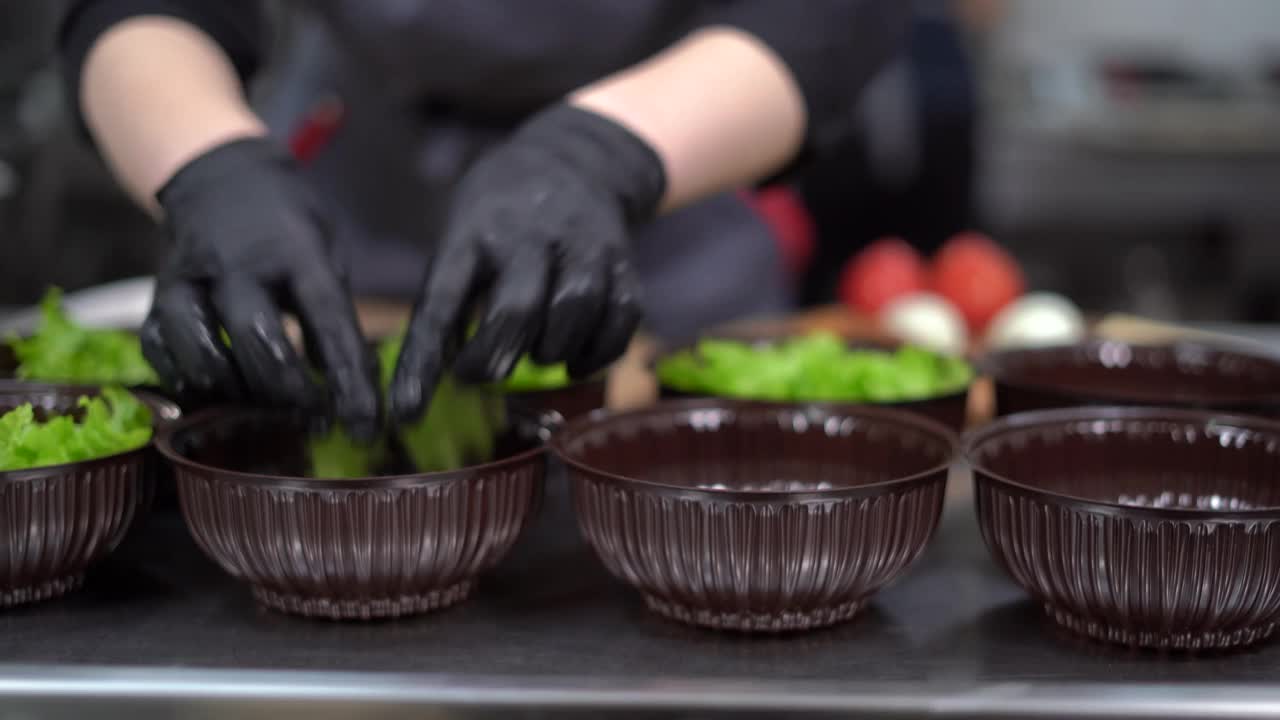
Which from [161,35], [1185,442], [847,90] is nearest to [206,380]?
[161,35]

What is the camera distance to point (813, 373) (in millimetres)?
1168

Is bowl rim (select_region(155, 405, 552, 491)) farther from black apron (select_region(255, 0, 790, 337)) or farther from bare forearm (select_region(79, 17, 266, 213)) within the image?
black apron (select_region(255, 0, 790, 337))

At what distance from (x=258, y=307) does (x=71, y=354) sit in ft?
1.08

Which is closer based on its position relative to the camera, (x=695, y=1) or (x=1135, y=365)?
(x=1135, y=365)

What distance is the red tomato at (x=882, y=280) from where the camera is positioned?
2326 mm

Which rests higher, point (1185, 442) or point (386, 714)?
point (1185, 442)

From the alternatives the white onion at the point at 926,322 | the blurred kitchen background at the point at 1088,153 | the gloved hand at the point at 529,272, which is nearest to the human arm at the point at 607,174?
the gloved hand at the point at 529,272

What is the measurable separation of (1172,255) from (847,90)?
2777 millimetres

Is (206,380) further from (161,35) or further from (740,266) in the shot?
(740,266)

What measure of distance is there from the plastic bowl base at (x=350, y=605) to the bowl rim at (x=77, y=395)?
0.41 ft

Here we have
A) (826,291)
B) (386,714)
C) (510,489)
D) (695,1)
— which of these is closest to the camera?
(386,714)

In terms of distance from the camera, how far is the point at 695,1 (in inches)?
67.5

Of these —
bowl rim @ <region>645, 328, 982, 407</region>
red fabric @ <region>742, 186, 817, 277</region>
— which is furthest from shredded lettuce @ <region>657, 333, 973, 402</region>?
red fabric @ <region>742, 186, 817, 277</region>

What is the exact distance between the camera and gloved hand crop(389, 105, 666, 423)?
2.88 feet
